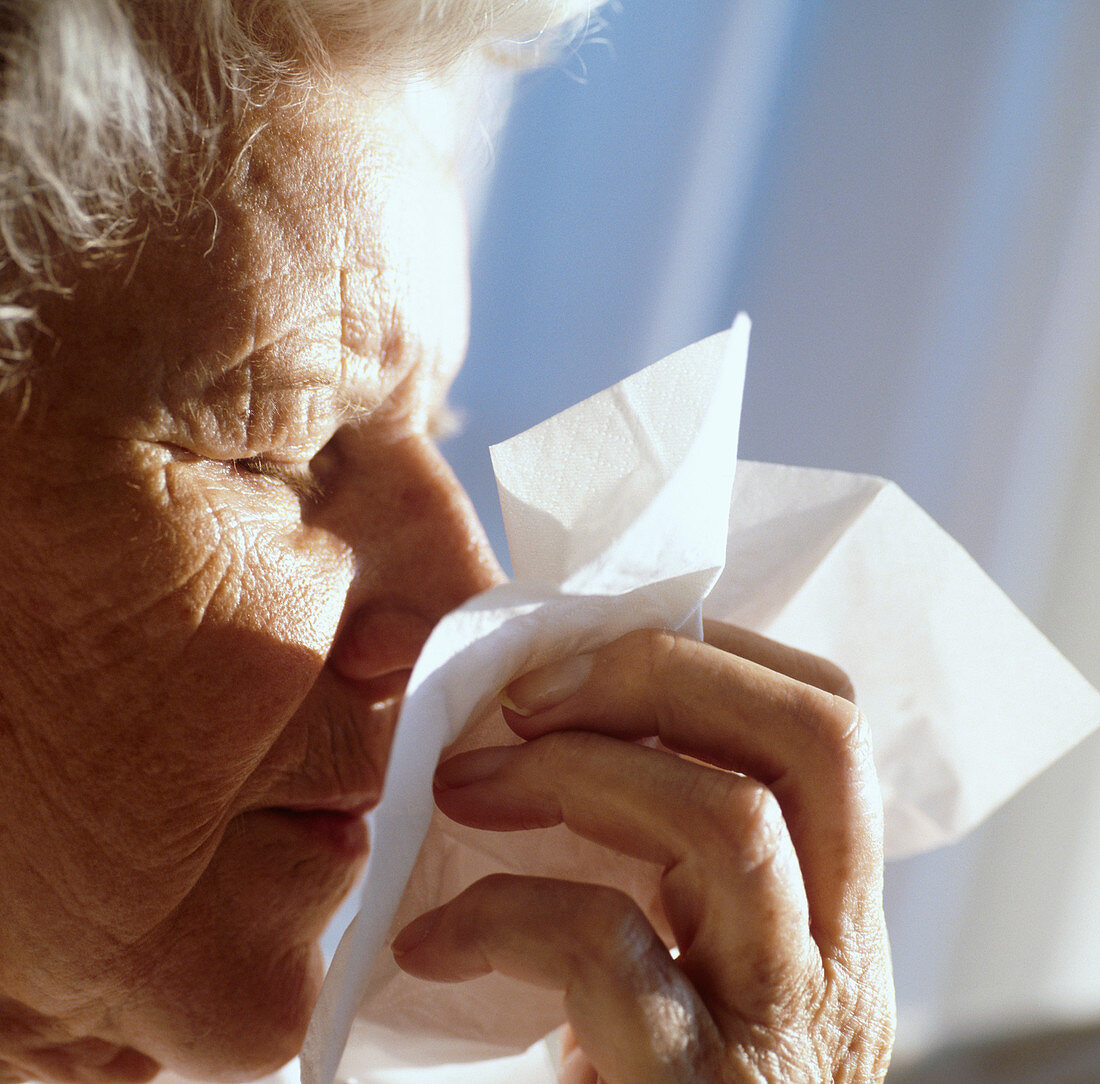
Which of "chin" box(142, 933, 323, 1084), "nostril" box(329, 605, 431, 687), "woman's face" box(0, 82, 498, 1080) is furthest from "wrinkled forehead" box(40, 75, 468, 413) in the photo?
"chin" box(142, 933, 323, 1084)

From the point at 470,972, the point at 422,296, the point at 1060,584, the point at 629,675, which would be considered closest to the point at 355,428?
the point at 422,296

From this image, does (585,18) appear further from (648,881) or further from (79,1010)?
(79,1010)

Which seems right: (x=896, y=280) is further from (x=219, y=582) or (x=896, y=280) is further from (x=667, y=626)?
(x=219, y=582)

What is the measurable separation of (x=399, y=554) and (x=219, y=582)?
0.19 m

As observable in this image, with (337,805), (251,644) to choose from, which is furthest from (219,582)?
(337,805)

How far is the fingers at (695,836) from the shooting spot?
0.68 metres

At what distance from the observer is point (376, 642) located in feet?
2.90

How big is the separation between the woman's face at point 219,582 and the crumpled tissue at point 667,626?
14cm

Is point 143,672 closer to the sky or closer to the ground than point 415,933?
closer to the sky

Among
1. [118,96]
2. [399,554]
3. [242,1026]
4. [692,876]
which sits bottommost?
[242,1026]

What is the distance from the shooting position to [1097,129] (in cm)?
139

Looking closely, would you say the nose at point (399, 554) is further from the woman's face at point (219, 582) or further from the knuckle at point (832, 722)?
the knuckle at point (832, 722)

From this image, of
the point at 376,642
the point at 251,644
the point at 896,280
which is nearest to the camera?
the point at 251,644

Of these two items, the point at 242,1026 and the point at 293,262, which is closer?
the point at 293,262
